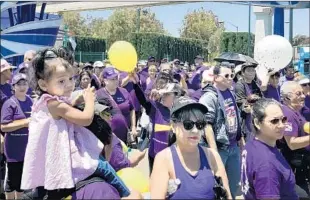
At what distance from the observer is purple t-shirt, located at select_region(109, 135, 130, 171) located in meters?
3.48

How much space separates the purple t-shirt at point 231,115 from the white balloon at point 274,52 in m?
1.34

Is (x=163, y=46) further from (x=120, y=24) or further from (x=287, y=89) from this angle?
(x=287, y=89)

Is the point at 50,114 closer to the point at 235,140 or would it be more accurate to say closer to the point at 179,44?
the point at 235,140

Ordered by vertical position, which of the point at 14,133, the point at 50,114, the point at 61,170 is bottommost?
the point at 14,133

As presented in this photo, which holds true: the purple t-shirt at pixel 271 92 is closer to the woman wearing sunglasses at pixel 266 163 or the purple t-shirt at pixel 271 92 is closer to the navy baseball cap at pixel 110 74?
the navy baseball cap at pixel 110 74

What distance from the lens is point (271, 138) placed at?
11.5 ft

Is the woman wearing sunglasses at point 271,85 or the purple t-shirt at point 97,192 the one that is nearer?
the purple t-shirt at point 97,192

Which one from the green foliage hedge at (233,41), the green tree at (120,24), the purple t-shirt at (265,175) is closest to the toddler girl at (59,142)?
the purple t-shirt at (265,175)

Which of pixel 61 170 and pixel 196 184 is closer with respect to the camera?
pixel 61 170

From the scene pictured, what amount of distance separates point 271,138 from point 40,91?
5.38 ft

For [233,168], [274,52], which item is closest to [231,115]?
[233,168]

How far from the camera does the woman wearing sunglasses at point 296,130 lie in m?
4.71

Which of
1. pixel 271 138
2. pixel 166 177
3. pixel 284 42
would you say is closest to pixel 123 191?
pixel 166 177

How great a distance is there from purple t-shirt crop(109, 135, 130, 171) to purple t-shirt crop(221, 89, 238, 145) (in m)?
2.03
